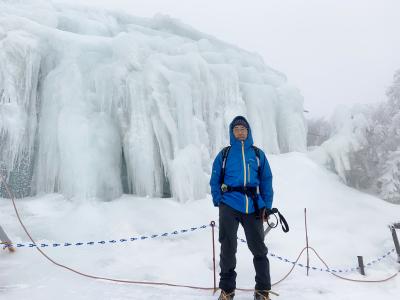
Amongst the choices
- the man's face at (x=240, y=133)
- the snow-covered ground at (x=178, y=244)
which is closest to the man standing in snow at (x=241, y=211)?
the man's face at (x=240, y=133)

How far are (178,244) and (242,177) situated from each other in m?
3.71

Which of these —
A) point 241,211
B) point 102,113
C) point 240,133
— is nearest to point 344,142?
point 102,113

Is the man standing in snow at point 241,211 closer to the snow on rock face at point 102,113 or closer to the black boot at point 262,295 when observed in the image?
the black boot at point 262,295

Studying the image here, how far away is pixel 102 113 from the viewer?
368 inches

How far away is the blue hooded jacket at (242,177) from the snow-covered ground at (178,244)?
3.89ft

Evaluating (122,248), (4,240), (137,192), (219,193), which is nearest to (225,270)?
(219,193)

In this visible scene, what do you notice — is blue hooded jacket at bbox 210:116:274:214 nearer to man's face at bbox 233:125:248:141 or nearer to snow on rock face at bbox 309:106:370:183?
man's face at bbox 233:125:248:141

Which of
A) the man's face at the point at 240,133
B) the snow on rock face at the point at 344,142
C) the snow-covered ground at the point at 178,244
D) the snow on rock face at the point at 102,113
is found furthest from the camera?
the snow on rock face at the point at 344,142

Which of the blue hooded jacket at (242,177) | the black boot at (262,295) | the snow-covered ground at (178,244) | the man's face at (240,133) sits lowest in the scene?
the snow-covered ground at (178,244)

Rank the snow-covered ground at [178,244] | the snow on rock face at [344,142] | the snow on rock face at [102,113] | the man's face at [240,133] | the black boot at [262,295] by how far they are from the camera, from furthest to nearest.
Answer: the snow on rock face at [344,142], the snow on rock face at [102,113], the snow-covered ground at [178,244], the man's face at [240,133], the black boot at [262,295]

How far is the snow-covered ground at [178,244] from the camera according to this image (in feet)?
15.6

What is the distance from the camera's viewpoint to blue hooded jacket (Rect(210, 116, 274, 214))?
3932mm

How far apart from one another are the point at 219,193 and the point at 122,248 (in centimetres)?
340

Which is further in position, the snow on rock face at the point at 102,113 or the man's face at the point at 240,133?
the snow on rock face at the point at 102,113
